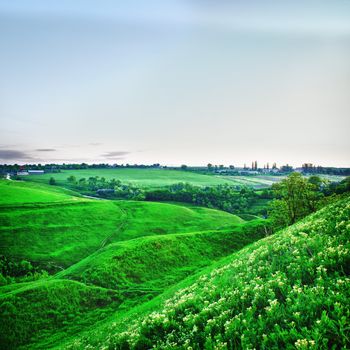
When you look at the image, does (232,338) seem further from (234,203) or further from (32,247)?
(234,203)

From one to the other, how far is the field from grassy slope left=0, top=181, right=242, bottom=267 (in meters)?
0.67

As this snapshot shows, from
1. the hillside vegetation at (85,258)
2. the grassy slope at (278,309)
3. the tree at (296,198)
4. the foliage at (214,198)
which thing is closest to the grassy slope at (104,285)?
the hillside vegetation at (85,258)

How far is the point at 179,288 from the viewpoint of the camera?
23.5m

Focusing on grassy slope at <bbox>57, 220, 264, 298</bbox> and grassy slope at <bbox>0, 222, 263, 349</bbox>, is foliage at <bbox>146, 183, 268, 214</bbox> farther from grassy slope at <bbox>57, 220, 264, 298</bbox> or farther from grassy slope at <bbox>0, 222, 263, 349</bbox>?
grassy slope at <bbox>0, 222, 263, 349</bbox>

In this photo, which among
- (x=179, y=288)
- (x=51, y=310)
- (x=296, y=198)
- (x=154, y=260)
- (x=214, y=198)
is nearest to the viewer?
(x=179, y=288)

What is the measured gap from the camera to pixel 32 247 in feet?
281

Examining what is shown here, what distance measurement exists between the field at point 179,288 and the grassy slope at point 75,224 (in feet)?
2.19

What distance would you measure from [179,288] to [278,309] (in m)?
17.1

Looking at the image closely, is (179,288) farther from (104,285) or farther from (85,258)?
(85,258)

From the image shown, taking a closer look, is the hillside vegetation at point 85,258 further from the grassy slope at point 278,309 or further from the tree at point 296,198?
the grassy slope at point 278,309

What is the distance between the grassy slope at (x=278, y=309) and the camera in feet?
21.7

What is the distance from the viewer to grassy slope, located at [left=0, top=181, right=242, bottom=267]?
84.0 m

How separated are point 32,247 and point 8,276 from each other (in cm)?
1696

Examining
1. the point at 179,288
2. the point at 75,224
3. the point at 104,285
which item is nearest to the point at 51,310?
the point at 104,285
